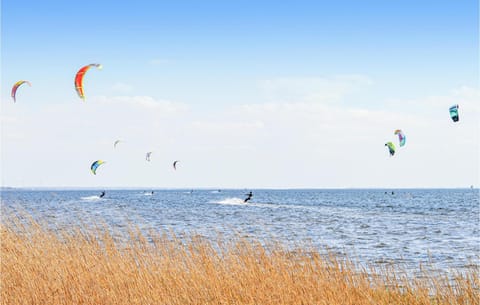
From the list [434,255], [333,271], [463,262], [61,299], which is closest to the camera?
[61,299]

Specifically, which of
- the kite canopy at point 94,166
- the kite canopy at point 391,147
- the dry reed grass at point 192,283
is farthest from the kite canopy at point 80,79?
the kite canopy at point 391,147

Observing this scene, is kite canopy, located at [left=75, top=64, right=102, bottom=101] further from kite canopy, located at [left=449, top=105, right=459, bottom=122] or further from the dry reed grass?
kite canopy, located at [left=449, top=105, right=459, bottom=122]

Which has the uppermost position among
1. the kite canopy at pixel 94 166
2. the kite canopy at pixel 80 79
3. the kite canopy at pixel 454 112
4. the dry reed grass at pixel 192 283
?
the kite canopy at pixel 80 79

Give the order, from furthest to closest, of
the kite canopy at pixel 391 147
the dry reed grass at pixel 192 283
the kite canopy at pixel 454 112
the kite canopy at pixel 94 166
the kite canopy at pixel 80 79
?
the kite canopy at pixel 391 147 < the kite canopy at pixel 94 166 < the kite canopy at pixel 454 112 < the kite canopy at pixel 80 79 < the dry reed grass at pixel 192 283

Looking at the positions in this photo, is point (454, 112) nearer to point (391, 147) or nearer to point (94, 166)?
point (391, 147)

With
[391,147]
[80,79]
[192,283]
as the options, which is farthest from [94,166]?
[192,283]

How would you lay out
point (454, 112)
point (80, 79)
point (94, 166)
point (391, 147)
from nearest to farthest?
point (80, 79)
point (454, 112)
point (94, 166)
point (391, 147)

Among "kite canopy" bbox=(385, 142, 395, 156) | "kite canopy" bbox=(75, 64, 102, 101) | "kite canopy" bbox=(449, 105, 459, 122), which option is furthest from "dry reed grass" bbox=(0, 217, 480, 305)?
"kite canopy" bbox=(385, 142, 395, 156)

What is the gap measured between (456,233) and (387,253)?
36.0 ft

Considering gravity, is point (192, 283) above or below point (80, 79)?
below

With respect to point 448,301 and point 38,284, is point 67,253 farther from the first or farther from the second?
point 448,301

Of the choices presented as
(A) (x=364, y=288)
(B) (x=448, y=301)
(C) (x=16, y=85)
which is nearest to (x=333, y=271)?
(A) (x=364, y=288)

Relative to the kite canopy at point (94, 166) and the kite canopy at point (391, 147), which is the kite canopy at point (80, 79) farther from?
the kite canopy at point (391, 147)

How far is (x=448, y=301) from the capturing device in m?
9.34
